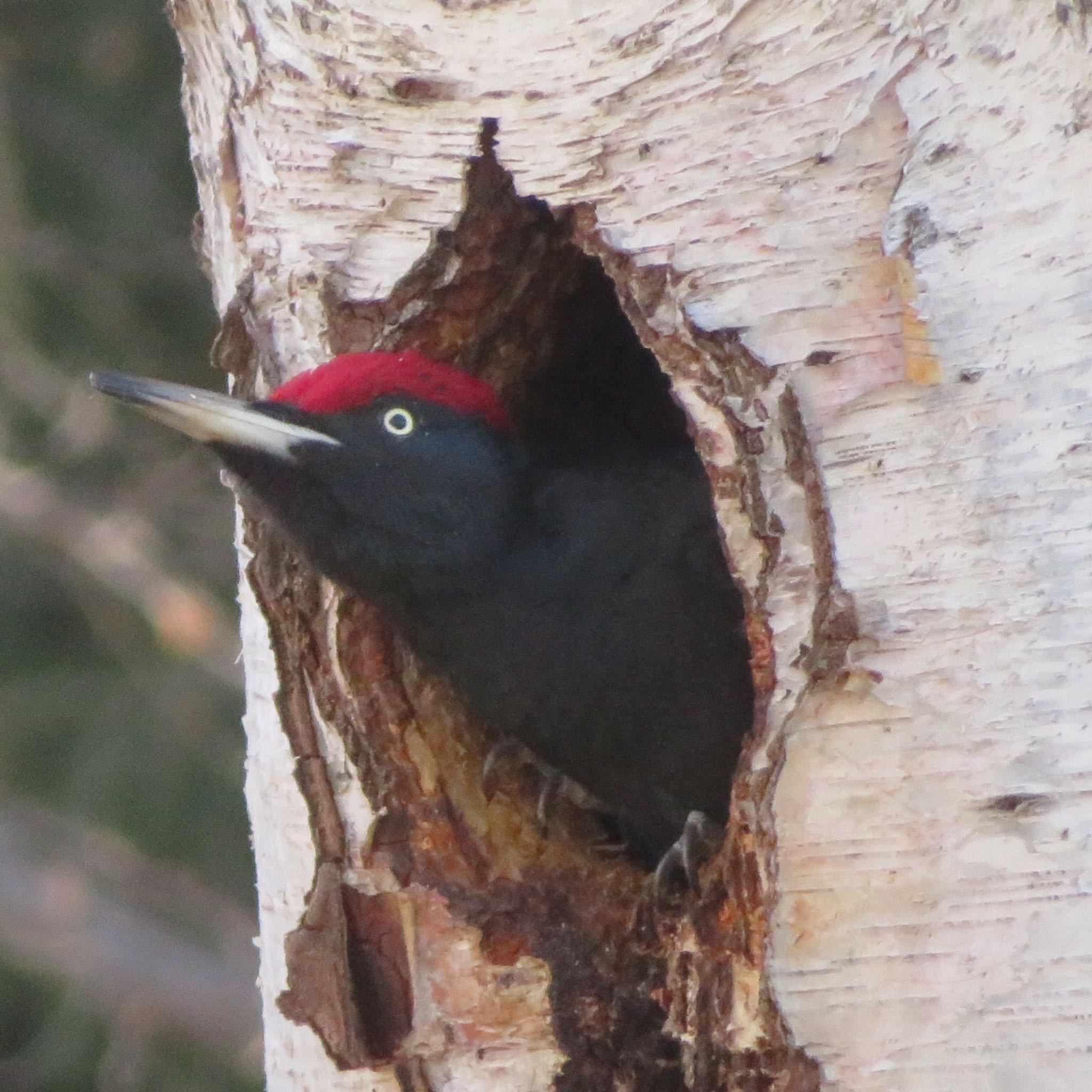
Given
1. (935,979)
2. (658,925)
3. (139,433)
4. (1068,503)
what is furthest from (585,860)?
(139,433)

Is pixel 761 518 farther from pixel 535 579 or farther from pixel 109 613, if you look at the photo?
pixel 109 613

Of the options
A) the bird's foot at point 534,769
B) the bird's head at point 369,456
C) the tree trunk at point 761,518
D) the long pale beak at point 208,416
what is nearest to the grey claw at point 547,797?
the bird's foot at point 534,769

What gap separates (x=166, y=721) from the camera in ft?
19.1

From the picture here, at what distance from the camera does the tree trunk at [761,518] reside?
2.29 metres

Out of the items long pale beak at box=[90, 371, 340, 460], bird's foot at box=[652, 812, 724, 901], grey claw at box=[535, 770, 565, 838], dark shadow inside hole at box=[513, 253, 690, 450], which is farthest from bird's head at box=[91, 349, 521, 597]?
bird's foot at box=[652, 812, 724, 901]

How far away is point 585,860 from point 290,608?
66 centimetres

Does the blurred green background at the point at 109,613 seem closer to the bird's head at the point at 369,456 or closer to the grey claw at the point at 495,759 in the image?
the grey claw at the point at 495,759

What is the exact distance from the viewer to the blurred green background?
220 inches

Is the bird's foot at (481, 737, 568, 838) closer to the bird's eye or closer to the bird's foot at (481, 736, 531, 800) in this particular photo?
the bird's foot at (481, 736, 531, 800)

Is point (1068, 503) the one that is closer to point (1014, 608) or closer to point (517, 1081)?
point (1014, 608)

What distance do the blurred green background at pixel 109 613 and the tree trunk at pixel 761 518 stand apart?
2.78 m

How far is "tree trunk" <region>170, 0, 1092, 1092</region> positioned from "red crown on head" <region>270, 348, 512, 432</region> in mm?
76

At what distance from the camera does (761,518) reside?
2441 millimetres

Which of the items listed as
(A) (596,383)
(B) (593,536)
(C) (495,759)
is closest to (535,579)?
(B) (593,536)
